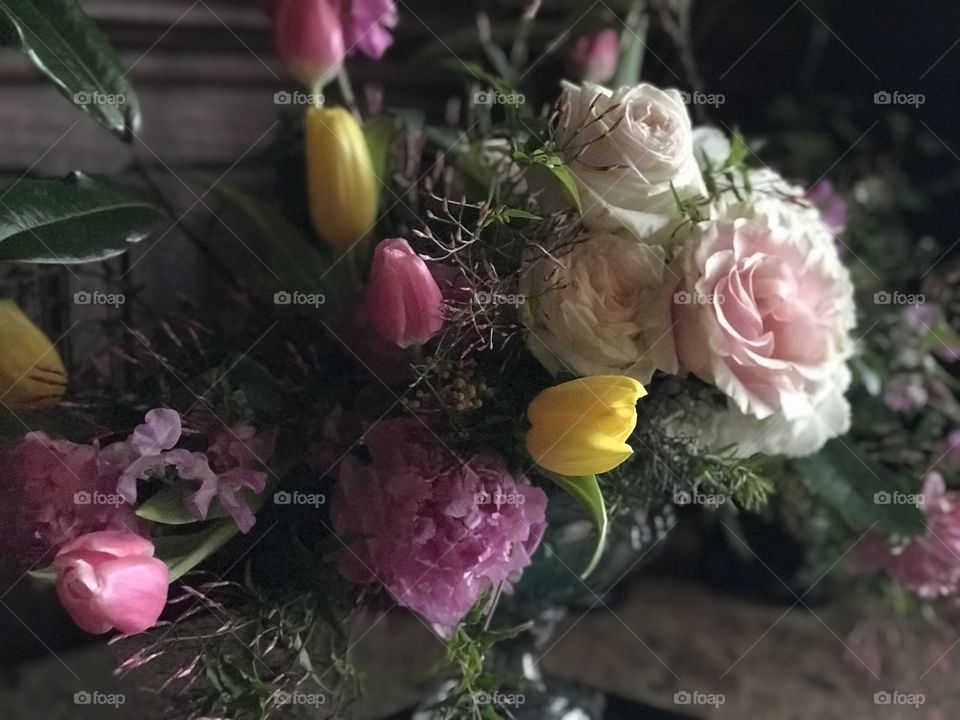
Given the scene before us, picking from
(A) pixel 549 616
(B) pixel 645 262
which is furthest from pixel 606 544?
(B) pixel 645 262

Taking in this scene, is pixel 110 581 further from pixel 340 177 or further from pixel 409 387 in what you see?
pixel 340 177

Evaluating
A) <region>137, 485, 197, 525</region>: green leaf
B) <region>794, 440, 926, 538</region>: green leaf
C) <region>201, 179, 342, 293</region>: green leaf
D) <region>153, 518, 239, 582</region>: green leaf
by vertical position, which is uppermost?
<region>201, 179, 342, 293</region>: green leaf

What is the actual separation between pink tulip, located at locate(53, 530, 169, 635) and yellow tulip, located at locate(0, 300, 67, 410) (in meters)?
0.14

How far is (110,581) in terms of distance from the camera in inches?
18.5

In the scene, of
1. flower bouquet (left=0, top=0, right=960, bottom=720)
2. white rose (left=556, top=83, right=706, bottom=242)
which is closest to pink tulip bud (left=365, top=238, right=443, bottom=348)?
flower bouquet (left=0, top=0, right=960, bottom=720)

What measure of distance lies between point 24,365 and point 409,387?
246 millimetres

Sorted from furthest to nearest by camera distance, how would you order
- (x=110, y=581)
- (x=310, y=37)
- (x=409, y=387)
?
(x=310, y=37), (x=409, y=387), (x=110, y=581)

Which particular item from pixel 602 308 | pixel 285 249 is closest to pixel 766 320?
pixel 602 308

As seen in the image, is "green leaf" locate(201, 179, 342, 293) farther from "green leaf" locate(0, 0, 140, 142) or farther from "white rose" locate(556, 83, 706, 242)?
"white rose" locate(556, 83, 706, 242)

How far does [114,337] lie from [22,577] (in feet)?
0.77

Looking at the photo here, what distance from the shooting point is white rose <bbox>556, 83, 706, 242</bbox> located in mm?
557

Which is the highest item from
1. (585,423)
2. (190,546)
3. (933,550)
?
(585,423)

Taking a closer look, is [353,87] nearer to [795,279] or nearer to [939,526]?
[795,279]

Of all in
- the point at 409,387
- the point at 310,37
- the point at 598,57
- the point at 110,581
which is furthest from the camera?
the point at 598,57
